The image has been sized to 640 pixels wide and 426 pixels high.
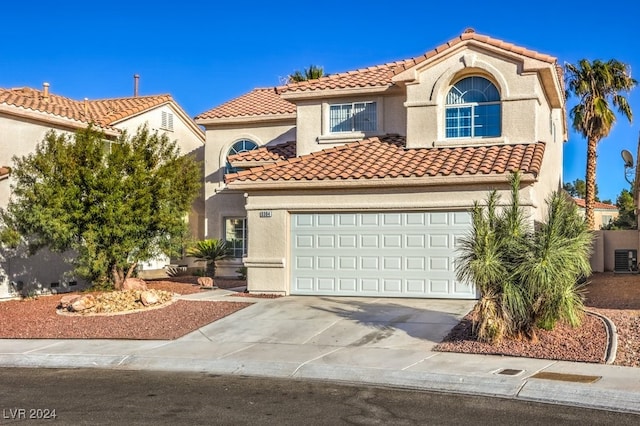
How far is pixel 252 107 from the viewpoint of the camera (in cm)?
2727

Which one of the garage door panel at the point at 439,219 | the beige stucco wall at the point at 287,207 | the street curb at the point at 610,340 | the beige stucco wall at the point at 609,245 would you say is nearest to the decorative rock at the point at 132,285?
the beige stucco wall at the point at 287,207

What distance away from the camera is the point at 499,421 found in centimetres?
776

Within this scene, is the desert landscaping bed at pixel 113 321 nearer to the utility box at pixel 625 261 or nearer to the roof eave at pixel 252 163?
the roof eave at pixel 252 163

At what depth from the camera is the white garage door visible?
56.5 feet

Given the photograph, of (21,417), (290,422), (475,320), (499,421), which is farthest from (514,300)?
(21,417)

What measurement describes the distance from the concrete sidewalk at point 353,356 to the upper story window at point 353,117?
6.73 meters

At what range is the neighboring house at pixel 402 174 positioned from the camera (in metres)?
17.3

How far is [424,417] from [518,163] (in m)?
10.1

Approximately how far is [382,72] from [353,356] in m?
12.9

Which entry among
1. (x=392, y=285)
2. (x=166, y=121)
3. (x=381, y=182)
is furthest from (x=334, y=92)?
(x=166, y=121)

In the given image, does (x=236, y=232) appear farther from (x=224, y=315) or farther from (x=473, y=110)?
(x=224, y=315)

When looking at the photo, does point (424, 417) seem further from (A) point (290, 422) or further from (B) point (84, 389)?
(B) point (84, 389)

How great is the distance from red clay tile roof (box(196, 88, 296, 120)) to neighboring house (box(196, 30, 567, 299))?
473 cm

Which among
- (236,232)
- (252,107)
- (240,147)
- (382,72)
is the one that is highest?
(382,72)
